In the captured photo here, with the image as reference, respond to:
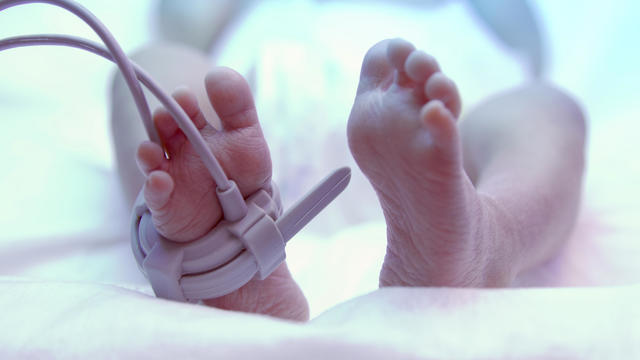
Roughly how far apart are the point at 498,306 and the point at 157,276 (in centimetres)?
26

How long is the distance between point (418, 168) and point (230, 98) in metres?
0.16

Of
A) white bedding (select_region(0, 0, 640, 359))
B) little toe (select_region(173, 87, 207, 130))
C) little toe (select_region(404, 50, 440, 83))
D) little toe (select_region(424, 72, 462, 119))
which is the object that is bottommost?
white bedding (select_region(0, 0, 640, 359))

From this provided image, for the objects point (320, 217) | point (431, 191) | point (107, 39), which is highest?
point (107, 39)

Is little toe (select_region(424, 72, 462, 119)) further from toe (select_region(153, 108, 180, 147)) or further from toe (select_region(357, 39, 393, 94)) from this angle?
toe (select_region(153, 108, 180, 147))

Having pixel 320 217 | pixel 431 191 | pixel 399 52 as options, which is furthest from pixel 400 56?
pixel 320 217

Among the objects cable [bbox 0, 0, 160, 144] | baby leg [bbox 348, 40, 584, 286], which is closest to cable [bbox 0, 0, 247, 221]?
cable [bbox 0, 0, 160, 144]

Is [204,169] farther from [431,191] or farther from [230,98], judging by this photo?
[431,191]

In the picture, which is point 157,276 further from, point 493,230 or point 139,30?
point 139,30

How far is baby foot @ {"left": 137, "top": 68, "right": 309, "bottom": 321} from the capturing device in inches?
15.9

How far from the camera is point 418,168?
378 millimetres

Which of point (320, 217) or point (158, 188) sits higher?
point (158, 188)

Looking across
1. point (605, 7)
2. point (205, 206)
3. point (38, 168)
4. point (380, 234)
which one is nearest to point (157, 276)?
point (205, 206)

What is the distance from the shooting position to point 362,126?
1.36 feet

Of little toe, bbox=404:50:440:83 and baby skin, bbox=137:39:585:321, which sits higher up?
little toe, bbox=404:50:440:83
